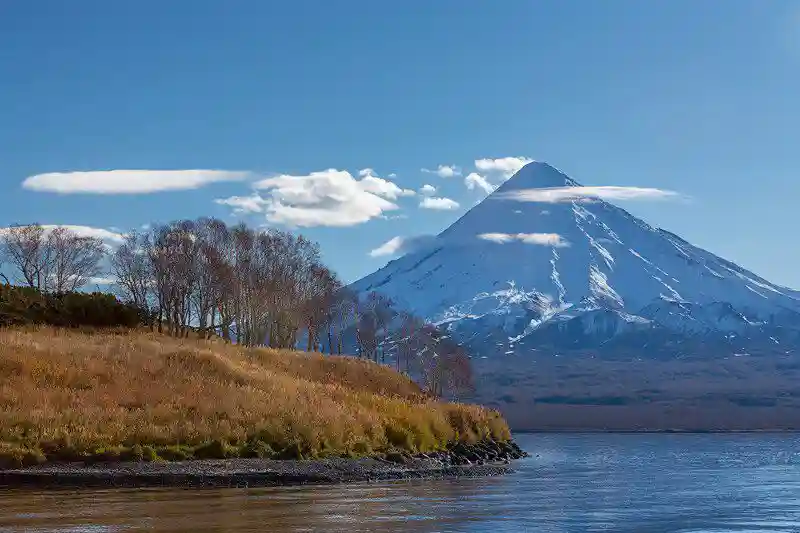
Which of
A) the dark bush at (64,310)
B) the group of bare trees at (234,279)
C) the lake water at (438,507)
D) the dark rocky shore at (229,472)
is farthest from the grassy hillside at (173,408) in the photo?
the group of bare trees at (234,279)

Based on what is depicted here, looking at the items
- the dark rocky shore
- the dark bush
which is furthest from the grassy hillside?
the dark bush

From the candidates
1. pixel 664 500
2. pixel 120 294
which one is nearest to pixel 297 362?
pixel 664 500

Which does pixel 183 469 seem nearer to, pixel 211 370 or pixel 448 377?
pixel 211 370

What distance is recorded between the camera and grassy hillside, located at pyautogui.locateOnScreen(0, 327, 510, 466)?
40062 millimetres

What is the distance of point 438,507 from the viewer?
29.2 m

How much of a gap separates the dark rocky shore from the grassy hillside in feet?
3.45

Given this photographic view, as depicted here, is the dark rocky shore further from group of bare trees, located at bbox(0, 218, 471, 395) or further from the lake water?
group of bare trees, located at bbox(0, 218, 471, 395)

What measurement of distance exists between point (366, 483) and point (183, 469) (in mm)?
6116

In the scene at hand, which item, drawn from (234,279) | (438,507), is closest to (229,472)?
(438,507)

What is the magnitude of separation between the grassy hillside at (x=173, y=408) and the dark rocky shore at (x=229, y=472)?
41.4 inches

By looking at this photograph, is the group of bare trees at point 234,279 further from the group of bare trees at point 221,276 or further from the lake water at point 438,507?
the lake water at point 438,507

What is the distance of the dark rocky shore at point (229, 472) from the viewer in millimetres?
35750

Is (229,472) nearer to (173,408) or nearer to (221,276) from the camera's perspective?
(173,408)

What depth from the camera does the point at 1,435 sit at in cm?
3878
